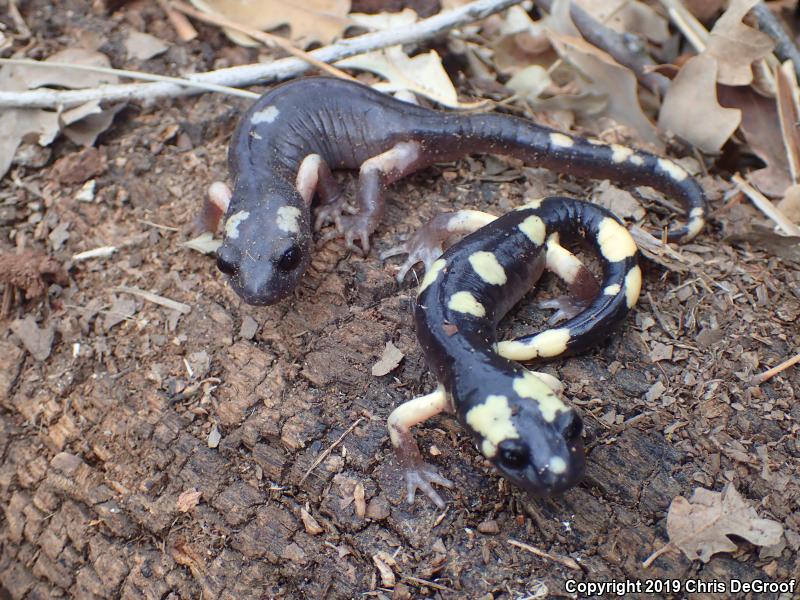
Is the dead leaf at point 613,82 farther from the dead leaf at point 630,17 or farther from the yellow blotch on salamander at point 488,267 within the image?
the yellow blotch on salamander at point 488,267

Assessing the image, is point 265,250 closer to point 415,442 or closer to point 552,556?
point 415,442

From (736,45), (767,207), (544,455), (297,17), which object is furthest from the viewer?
(297,17)

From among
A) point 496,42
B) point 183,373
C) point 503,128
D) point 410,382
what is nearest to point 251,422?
point 183,373

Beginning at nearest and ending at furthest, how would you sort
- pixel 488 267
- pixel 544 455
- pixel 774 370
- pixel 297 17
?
1. pixel 544 455
2. pixel 774 370
3. pixel 488 267
4. pixel 297 17

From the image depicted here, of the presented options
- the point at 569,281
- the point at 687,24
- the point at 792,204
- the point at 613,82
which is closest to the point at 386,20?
the point at 613,82

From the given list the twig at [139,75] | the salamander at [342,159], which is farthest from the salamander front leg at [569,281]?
the twig at [139,75]

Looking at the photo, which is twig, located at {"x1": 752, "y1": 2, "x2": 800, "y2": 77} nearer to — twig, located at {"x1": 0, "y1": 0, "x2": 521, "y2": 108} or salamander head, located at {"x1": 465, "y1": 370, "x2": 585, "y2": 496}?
twig, located at {"x1": 0, "y1": 0, "x2": 521, "y2": 108}

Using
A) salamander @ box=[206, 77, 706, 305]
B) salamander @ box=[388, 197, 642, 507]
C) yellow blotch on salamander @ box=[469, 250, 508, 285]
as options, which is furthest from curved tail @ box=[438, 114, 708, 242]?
yellow blotch on salamander @ box=[469, 250, 508, 285]
